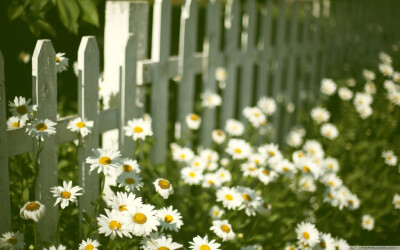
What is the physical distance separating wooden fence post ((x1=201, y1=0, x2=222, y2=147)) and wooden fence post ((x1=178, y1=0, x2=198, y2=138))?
0.53 feet

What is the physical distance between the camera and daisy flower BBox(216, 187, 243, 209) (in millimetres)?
1794

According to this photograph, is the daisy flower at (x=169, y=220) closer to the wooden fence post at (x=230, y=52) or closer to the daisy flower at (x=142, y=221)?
the daisy flower at (x=142, y=221)

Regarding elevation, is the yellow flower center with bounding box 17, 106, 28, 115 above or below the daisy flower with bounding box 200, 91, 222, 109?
above

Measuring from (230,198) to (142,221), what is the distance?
0.56 meters

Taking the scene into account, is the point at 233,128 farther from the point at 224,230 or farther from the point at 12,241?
the point at 12,241

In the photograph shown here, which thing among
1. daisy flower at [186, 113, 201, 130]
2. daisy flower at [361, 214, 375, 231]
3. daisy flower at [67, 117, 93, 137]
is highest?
daisy flower at [67, 117, 93, 137]

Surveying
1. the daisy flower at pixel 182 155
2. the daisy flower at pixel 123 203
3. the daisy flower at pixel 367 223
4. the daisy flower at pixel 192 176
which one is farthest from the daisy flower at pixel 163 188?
the daisy flower at pixel 367 223

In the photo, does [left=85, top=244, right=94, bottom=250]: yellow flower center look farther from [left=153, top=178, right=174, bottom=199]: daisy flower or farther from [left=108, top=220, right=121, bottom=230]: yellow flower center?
[left=153, top=178, right=174, bottom=199]: daisy flower

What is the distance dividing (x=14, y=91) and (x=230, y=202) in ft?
4.37

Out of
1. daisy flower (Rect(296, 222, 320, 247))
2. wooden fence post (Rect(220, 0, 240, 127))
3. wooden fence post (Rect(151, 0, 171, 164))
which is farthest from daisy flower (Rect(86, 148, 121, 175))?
wooden fence post (Rect(220, 0, 240, 127))

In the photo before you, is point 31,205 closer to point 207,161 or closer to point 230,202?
point 230,202

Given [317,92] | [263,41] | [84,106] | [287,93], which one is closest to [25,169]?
[84,106]

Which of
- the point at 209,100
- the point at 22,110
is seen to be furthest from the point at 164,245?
the point at 209,100

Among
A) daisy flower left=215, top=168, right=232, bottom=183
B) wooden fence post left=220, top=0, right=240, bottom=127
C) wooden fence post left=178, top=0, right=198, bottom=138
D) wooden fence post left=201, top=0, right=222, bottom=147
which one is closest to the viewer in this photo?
daisy flower left=215, top=168, right=232, bottom=183
